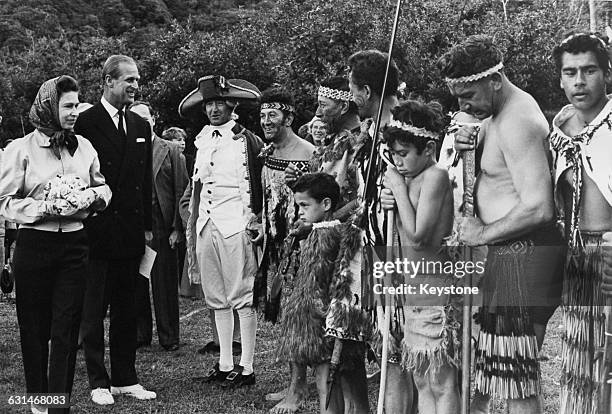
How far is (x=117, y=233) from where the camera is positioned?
413cm

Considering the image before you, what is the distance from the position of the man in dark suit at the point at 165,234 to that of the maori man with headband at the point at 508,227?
3073mm

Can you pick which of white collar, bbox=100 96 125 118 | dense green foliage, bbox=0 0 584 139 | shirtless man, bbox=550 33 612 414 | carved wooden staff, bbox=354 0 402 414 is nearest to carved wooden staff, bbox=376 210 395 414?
carved wooden staff, bbox=354 0 402 414

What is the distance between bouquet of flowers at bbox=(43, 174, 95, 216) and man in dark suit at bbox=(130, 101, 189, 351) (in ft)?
6.04

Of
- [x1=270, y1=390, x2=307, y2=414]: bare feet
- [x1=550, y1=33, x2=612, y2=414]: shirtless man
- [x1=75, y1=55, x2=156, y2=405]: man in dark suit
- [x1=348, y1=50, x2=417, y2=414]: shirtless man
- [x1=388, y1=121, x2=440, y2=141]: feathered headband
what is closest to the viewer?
[x1=550, y1=33, x2=612, y2=414]: shirtless man

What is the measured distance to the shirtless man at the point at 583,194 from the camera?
7.91 feet

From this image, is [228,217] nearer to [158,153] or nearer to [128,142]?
[128,142]

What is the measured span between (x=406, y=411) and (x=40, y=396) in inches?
59.5

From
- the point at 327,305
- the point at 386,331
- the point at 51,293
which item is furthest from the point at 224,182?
the point at 386,331

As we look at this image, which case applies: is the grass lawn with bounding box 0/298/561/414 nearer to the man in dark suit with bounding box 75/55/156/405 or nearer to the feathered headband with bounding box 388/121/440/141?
the man in dark suit with bounding box 75/55/156/405

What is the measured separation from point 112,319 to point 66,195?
90cm

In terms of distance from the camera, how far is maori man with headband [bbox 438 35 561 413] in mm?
2551

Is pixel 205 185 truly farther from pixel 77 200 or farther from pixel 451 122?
pixel 451 122

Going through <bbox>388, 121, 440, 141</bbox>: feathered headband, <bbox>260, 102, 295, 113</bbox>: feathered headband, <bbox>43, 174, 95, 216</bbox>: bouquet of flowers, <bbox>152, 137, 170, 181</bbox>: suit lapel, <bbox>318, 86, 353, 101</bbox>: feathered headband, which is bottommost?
<bbox>43, 174, 95, 216</bbox>: bouquet of flowers

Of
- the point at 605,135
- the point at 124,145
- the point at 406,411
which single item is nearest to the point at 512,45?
the point at 605,135
